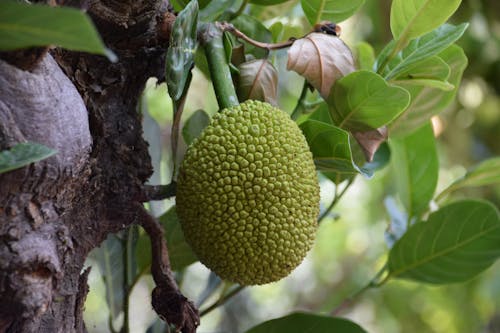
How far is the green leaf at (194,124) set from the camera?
830 mm

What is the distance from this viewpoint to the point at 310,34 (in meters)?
0.68

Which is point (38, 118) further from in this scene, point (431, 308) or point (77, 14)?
point (431, 308)

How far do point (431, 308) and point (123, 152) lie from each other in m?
2.15

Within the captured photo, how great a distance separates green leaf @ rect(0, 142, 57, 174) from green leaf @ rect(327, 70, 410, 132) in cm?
31

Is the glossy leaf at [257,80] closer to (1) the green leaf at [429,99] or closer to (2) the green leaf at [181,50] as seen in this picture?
(2) the green leaf at [181,50]

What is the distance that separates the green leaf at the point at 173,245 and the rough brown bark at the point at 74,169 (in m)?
0.16

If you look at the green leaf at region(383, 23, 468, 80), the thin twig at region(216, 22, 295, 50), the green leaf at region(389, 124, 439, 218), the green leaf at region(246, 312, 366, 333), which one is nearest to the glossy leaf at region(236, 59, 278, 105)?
the thin twig at region(216, 22, 295, 50)

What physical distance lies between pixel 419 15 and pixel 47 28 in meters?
0.44

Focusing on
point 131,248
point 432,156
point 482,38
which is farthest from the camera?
point 482,38

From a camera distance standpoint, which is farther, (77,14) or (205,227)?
(205,227)

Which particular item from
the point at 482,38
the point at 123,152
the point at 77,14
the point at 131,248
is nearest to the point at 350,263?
the point at 482,38

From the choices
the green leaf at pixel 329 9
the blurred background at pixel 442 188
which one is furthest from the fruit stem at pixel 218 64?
the blurred background at pixel 442 188

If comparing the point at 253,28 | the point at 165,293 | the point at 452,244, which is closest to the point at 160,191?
the point at 165,293

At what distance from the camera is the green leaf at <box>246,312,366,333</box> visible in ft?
2.48
